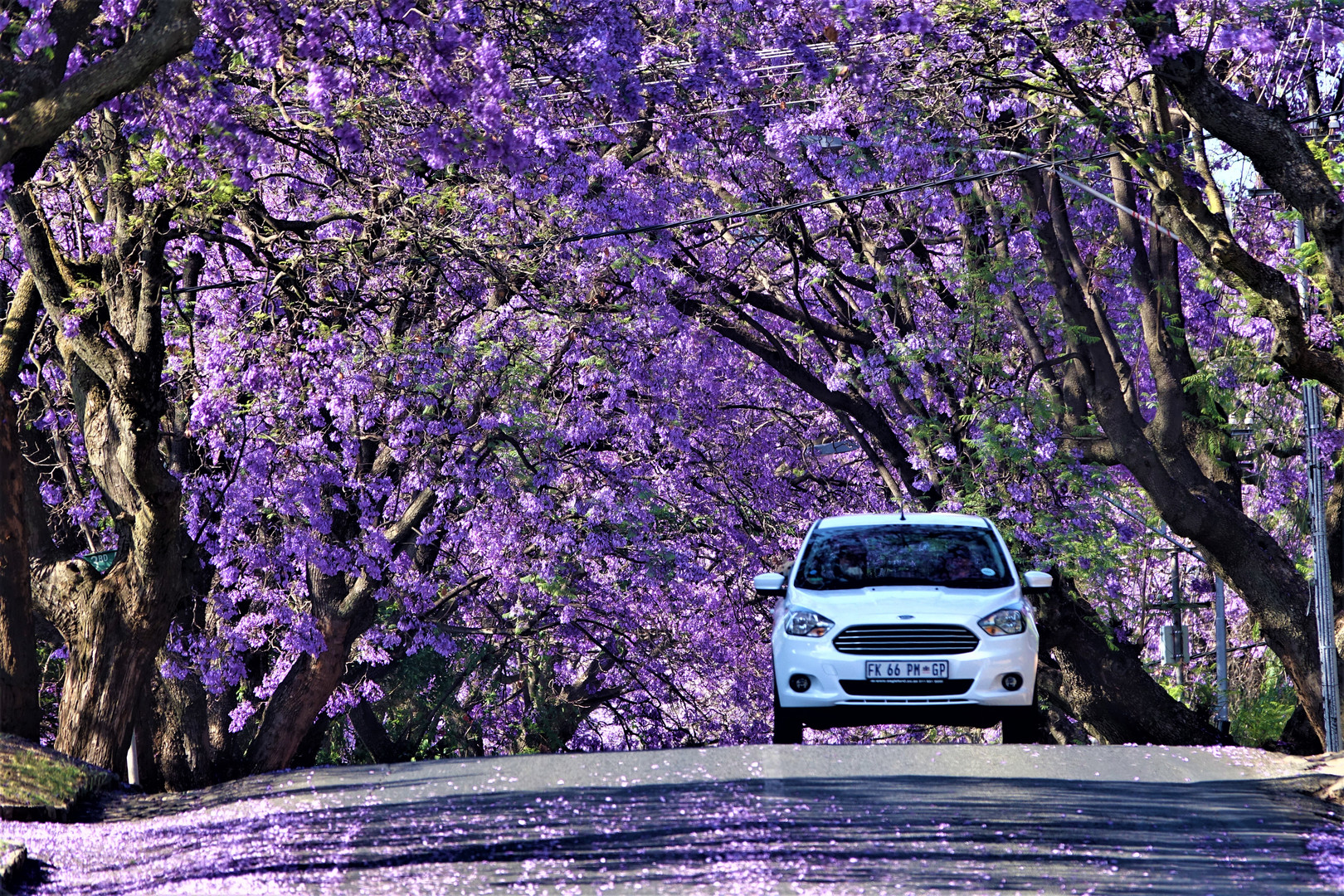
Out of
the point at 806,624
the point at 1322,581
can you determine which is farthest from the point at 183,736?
the point at 1322,581

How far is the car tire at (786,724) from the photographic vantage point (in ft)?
40.1

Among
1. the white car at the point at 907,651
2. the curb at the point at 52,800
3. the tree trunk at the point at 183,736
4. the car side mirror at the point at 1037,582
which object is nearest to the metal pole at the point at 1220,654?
the car side mirror at the point at 1037,582

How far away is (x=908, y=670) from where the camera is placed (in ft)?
38.7

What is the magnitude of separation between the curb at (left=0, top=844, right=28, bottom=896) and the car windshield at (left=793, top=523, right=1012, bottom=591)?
5.89 metres

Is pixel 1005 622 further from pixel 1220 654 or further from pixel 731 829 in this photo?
pixel 1220 654

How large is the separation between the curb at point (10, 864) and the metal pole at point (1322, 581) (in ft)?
34.3

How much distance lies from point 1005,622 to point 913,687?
82 centimetres

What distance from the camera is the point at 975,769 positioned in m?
11.7

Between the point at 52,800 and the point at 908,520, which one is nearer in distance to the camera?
the point at 52,800

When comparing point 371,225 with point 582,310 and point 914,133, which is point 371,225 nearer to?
point 582,310

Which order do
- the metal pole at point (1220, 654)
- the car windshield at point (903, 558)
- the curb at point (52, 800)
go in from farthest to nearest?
the metal pole at point (1220, 654)
the car windshield at point (903, 558)
the curb at point (52, 800)

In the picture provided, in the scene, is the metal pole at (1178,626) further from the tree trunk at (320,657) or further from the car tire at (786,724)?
the car tire at (786,724)

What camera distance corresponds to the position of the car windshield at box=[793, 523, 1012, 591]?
41.4 feet

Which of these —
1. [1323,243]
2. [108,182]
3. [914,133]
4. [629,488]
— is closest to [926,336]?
[914,133]
